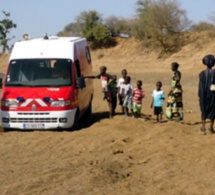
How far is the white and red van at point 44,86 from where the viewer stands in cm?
1227

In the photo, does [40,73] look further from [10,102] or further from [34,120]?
[34,120]

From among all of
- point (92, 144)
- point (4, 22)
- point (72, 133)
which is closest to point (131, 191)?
point (92, 144)

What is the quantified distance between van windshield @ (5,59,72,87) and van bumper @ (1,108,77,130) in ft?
2.54

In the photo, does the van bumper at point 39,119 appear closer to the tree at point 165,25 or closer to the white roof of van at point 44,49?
the white roof of van at point 44,49

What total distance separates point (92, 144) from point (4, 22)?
174ft

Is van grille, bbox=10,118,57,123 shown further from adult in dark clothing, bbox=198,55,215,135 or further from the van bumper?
adult in dark clothing, bbox=198,55,215,135

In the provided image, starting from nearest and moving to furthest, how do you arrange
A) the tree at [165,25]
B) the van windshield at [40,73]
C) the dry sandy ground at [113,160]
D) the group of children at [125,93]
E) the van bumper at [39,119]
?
the dry sandy ground at [113,160] < the van bumper at [39,119] < the van windshield at [40,73] < the group of children at [125,93] < the tree at [165,25]

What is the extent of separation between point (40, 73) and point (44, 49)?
701 millimetres

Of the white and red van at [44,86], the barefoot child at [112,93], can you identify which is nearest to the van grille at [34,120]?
the white and red van at [44,86]

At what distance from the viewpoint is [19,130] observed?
12.7 meters

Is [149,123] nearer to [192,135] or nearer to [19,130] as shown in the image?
[192,135]

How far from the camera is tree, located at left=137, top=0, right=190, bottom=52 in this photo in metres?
45.4

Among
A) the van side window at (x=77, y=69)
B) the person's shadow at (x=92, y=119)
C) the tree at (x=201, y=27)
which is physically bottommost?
the person's shadow at (x=92, y=119)

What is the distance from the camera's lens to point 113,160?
29.9 ft
